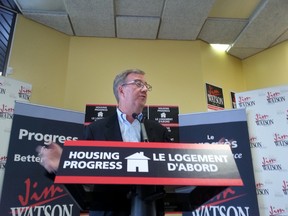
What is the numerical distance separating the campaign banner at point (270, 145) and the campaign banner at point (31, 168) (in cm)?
185

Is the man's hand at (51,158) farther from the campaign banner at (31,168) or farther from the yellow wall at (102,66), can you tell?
the yellow wall at (102,66)

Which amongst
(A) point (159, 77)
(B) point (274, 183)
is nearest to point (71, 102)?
(A) point (159, 77)

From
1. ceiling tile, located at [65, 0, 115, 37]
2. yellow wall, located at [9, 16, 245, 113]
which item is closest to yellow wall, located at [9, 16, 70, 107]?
yellow wall, located at [9, 16, 245, 113]

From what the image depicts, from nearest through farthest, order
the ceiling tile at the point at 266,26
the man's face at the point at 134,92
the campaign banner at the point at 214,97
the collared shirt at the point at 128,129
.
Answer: the collared shirt at the point at 128,129 → the man's face at the point at 134,92 → the ceiling tile at the point at 266,26 → the campaign banner at the point at 214,97

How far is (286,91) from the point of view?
8.67ft

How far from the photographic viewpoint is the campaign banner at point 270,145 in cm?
243

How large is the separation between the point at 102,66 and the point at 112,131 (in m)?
2.47

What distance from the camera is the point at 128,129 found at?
1.41 m

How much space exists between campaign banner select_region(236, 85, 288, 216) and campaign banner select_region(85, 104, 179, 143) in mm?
929

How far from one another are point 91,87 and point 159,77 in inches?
40.3

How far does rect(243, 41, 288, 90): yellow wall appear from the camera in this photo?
12.8 ft

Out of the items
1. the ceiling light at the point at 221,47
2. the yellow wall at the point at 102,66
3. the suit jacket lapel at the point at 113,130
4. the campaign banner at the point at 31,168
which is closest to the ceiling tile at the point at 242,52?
the ceiling light at the point at 221,47

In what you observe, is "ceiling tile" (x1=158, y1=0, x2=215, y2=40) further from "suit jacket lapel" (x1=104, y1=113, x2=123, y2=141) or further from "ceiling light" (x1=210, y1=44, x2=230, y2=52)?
"suit jacket lapel" (x1=104, y1=113, x2=123, y2=141)

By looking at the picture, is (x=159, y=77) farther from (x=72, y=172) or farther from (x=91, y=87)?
(x=72, y=172)
